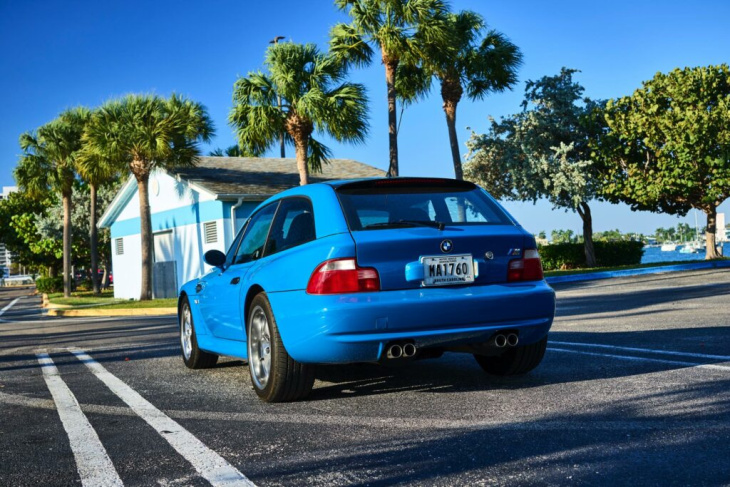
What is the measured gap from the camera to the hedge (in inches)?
1363

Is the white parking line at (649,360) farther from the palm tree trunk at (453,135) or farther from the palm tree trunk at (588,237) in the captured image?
the palm tree trunk at (588,237)

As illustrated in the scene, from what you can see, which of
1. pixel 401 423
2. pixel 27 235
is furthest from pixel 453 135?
pixel 27 235

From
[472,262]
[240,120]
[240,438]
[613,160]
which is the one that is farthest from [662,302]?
[613,160]

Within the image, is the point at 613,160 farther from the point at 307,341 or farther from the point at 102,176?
the point at 307,341

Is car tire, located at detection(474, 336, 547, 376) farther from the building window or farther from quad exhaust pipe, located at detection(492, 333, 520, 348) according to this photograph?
the building window

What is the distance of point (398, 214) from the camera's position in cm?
540

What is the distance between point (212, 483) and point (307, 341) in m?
1.63

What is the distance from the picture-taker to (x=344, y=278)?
487 centimetres

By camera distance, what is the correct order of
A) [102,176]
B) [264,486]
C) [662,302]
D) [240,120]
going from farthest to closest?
[102,176] < [240,120] < [662,302] < [264,486]

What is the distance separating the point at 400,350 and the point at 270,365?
1.00 metres

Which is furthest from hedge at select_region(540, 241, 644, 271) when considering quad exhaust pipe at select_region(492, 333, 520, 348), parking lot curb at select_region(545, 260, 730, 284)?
quad exhaust pipe at select_region(492, 333, 520, 348)

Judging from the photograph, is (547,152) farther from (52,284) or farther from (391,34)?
(52,284)

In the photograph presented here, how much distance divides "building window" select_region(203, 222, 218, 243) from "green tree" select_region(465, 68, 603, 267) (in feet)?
40.3

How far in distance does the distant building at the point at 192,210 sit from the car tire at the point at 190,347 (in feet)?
63.8
